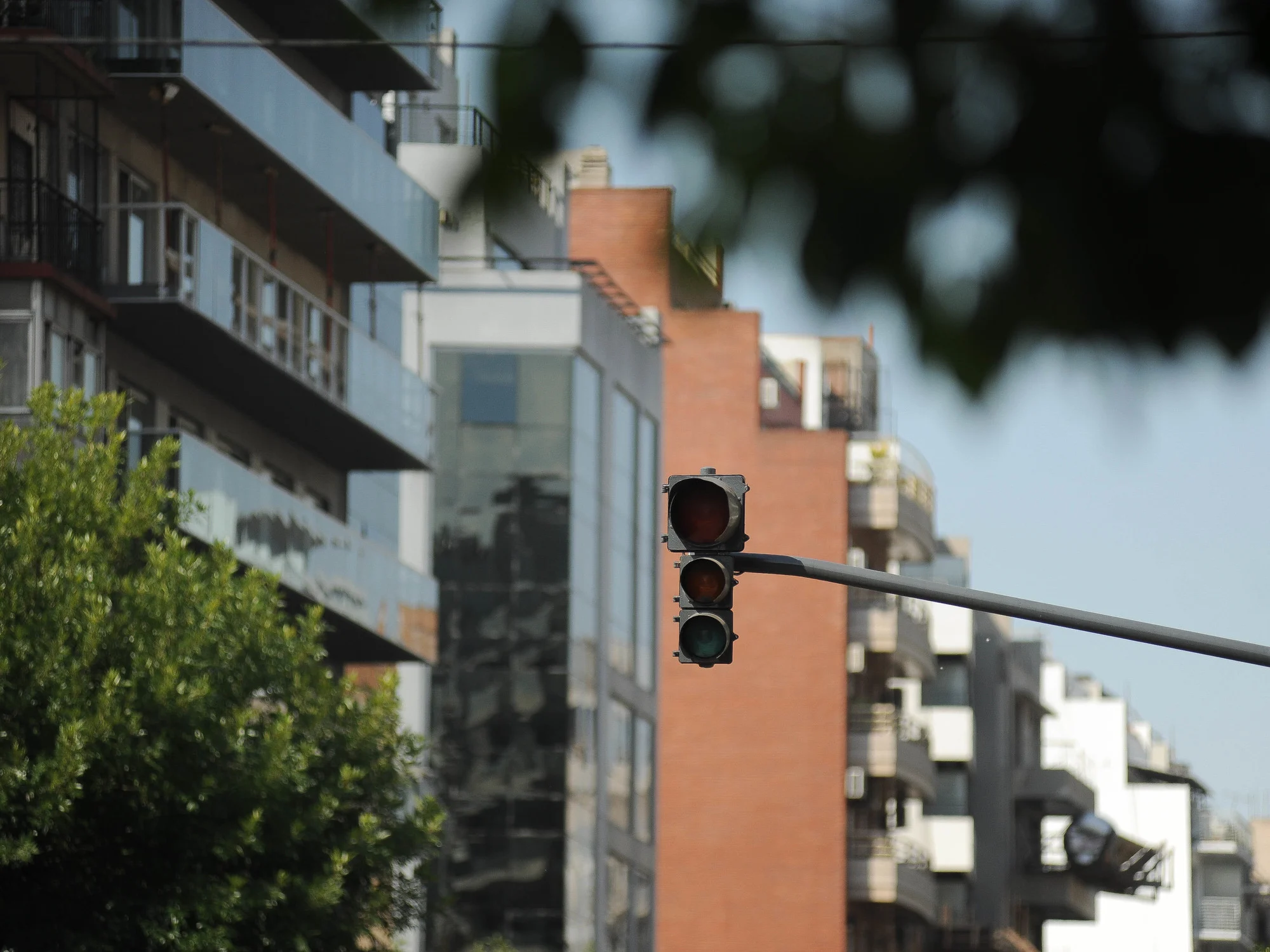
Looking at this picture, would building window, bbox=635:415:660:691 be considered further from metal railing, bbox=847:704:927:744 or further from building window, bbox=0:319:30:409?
building window, bbox=0:319:30:409

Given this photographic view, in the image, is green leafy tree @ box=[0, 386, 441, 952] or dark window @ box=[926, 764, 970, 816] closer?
green leafy tree @ box=[0, 386, 441, 952]

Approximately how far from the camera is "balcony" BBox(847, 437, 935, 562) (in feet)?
210

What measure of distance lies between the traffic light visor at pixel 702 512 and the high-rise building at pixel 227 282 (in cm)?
1191

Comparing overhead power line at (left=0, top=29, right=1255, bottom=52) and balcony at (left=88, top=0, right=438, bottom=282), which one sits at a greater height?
balcony at (left=88, top=0, right=438, bottom=282)

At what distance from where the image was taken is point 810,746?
61.1 m

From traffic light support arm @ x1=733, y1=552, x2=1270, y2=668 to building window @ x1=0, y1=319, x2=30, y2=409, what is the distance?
16.5 meters

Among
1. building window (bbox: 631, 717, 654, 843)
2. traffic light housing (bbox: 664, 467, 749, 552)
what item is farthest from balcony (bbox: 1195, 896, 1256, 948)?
traffic light housing (bbox: 664, 467, 749, 552)

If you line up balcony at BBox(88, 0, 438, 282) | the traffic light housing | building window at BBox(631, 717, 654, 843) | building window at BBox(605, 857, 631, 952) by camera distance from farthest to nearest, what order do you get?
building window at BBox(631, 717, 654, 843) < building window at BBox(605, 857, 631, 952) < balcony at BBox(88, 0, 438, 282) < the traffic light housing

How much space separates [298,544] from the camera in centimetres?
3219

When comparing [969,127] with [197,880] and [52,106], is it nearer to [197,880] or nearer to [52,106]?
[197,880]

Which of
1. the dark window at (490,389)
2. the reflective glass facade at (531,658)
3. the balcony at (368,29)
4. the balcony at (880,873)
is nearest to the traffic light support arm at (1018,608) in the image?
the balcony at (368,29)

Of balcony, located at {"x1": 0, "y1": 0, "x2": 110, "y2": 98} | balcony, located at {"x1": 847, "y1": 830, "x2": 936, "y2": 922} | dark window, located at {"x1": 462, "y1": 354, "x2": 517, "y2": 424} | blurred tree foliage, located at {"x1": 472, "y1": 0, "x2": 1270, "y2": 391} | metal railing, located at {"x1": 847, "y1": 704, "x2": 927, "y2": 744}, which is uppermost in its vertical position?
dark window, located at {"x1": 462, "y1": 354, "x2": 517, "y2": 424}

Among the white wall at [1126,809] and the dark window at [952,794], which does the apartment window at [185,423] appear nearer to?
the dark window at [952,794]

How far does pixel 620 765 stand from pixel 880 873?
13.9 m
